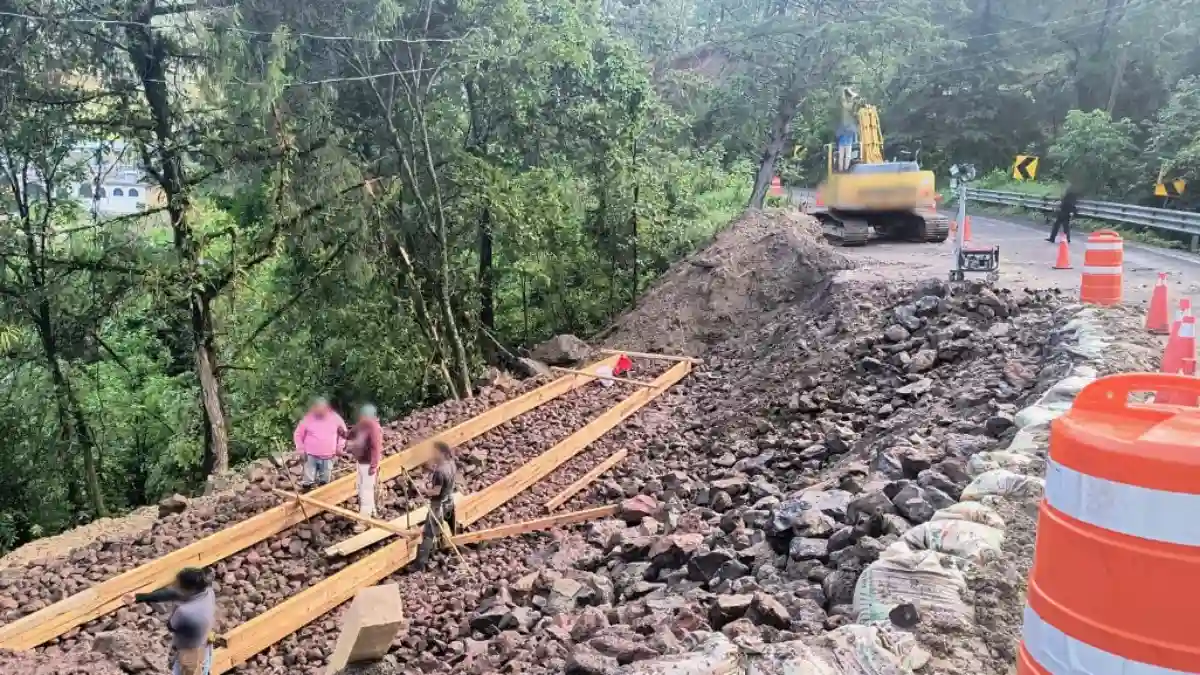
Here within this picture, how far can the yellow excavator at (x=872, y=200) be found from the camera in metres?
16.0

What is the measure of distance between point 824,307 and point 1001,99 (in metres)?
23.5

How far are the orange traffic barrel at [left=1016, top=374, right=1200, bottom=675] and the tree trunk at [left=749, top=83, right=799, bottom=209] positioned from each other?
20347 millimetres

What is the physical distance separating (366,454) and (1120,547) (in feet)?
23.2

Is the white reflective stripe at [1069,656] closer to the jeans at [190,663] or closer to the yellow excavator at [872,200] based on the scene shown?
the jeans at [190,663]

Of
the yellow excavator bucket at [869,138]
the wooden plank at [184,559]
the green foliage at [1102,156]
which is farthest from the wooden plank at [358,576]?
the green foliage at [1102,156]

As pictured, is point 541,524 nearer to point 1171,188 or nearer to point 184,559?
→ point 184,559

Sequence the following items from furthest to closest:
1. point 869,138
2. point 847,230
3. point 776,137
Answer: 1. point 776,137
2. point 869,138
3. point 847,230

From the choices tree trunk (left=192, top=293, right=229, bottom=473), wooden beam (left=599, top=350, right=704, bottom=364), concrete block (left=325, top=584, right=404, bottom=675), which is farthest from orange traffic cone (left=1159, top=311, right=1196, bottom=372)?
tree trunk (left=192, top=293, right=229, bottom=473)

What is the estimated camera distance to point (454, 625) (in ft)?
19.5

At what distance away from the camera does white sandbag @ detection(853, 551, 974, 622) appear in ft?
9.77

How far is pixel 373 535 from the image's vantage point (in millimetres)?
7551

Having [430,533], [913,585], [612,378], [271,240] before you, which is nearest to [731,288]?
[612,378]

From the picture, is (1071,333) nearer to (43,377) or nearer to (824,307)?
(824,307)

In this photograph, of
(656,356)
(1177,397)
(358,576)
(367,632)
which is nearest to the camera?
(1177,397)
